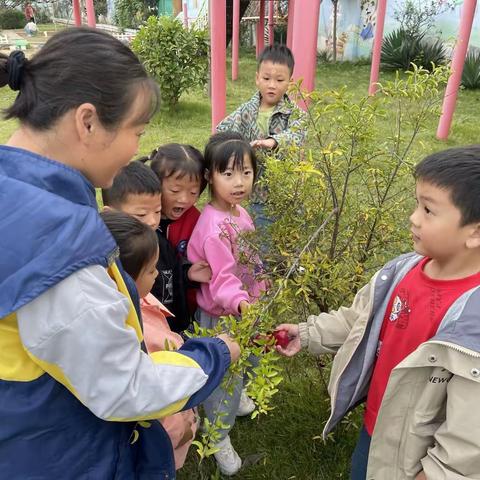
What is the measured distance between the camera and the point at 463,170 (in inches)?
53.3

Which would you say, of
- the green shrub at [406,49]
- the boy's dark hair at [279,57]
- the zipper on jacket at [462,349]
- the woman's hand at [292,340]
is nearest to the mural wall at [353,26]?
the green shrub at [406,49]

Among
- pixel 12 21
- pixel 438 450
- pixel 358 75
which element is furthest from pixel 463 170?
pixel 12 21

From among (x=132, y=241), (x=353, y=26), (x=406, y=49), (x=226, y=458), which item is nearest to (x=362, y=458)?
(x=226, y=458)

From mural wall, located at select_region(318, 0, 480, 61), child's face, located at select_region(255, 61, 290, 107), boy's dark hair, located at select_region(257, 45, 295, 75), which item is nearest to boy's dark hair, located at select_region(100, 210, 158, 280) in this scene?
child's face, located at select_region(255, 61, 290, 107)

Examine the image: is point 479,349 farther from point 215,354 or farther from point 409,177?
point 409,177

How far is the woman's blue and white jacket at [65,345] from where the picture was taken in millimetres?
906

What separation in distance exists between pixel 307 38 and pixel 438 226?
154 inches

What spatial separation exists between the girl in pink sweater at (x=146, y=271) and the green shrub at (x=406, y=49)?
37.5 feet

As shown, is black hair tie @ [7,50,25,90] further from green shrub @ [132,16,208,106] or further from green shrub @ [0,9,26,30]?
green shrub @ [0,9,26,30]

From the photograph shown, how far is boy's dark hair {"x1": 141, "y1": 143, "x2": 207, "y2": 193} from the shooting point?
222 cm

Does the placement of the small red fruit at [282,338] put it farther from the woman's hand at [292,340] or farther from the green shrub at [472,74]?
the green shrub at [472,74]

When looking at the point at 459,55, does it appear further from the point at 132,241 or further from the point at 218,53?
the point at 132,241

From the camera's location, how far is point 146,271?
165 cm

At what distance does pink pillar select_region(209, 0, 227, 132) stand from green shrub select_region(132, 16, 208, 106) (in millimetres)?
2803
